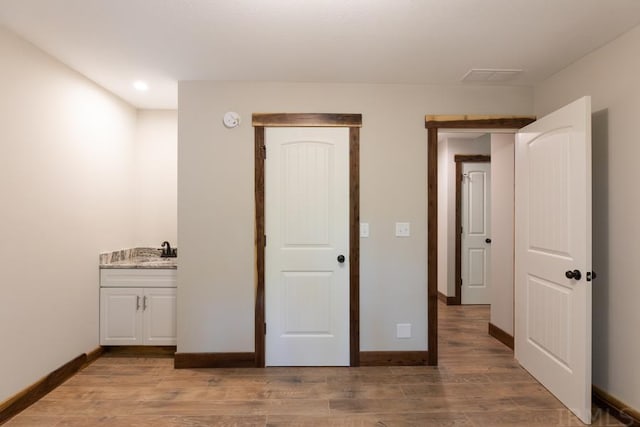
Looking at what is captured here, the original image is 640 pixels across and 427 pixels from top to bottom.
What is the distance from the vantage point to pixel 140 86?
10.2ft

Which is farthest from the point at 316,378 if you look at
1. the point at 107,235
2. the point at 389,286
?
the point at 107,235

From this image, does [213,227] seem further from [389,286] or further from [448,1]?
[448,1]

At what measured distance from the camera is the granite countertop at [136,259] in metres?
3.17

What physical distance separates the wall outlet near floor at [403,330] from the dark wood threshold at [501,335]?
3.80 ft

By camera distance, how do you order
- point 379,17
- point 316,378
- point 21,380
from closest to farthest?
point 379,17 < point 21,380 < point 316,378

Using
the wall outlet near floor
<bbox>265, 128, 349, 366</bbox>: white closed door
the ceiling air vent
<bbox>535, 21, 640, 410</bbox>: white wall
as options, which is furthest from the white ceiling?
the wall outlet near floor

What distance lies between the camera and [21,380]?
2309 mm

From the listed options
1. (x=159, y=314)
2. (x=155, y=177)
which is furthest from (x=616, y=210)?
(x=155, y=177)

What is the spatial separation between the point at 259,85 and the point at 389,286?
2.04 meters

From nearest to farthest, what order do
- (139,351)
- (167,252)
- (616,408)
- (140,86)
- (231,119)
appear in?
1. (616,408)
2. (231,119)
3. (140,86)
4. (139,351)
5. (167,252)

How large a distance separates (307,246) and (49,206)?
1955mm

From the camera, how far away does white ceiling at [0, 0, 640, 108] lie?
6.29ft

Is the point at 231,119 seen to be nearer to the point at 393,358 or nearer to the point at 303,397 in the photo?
the point at 303,397

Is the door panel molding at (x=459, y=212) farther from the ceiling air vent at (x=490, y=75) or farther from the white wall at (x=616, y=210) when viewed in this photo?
the white wall at (x=616, y=210)
